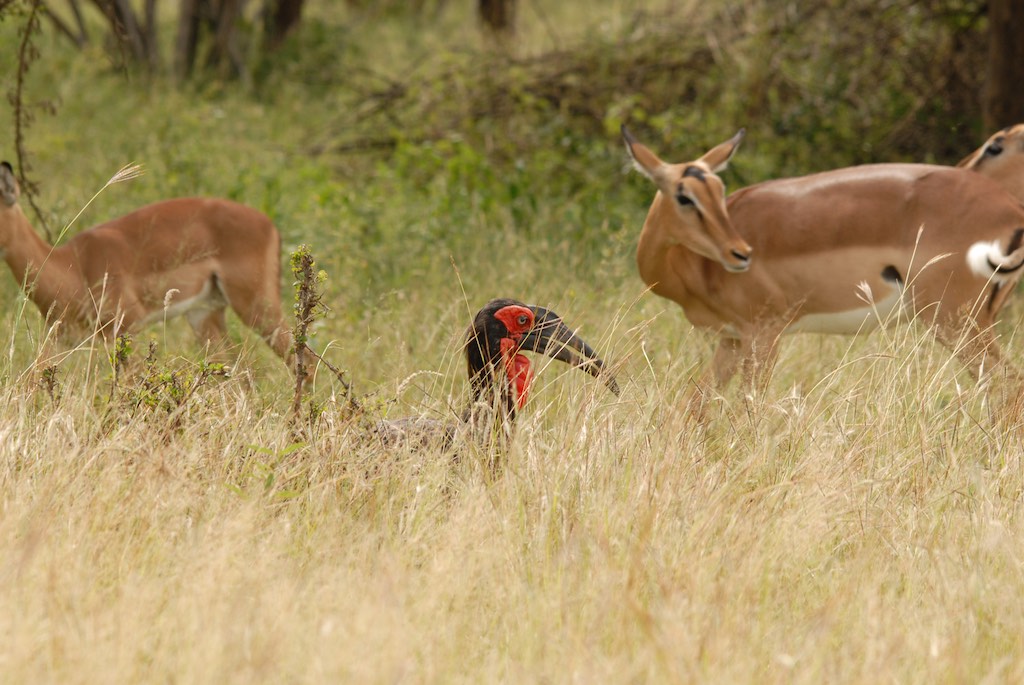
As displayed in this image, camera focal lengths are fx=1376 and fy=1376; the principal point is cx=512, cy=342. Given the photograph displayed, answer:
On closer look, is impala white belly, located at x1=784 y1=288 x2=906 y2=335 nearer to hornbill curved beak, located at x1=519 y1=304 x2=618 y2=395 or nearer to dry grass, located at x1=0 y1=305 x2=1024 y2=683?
dry grass, located at x1=0 y1=305 x2=1024 y2=683

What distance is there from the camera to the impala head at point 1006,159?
224 inches

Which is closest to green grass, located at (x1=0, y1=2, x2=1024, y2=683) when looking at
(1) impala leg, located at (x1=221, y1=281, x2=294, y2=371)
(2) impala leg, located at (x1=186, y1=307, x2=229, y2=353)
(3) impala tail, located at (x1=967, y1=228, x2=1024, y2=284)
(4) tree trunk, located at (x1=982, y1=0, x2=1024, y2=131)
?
(1) impala leg, located at (x1=221, y1=281, x2=294, y2=371)

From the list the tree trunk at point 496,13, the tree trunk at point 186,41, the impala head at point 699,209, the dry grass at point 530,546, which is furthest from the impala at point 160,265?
the tree trunk at point 496,13

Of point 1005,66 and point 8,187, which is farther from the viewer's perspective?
point 1005,66

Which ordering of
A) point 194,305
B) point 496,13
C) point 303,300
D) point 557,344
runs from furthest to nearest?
point 496,13 < point 194,305 < point 557,344 < point 303,300

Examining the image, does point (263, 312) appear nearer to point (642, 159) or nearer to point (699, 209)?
point (642, 159)

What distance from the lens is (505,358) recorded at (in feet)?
13.7

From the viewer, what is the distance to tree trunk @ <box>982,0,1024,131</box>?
7.30 metres

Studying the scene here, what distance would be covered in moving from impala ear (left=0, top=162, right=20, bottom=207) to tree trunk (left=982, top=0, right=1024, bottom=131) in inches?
197

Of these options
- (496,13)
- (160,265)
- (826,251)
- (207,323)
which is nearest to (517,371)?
(826,251)

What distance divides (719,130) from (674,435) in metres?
5.08

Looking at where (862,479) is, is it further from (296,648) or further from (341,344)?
(341,344)

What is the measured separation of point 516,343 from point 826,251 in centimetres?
162

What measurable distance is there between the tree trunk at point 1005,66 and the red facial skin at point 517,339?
4.19 metres
